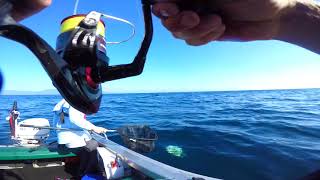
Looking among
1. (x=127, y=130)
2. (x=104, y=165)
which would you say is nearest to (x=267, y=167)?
(x=127, y=130)

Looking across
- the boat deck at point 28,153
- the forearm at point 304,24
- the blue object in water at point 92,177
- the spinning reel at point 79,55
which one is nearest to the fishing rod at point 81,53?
the spinning reel at point 79,55

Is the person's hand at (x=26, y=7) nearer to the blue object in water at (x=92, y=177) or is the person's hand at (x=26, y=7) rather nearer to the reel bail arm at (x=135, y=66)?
the reel bail arm at (x=135, y=66)

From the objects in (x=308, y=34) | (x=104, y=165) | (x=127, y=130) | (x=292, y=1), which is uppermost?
(x=292, y=1)

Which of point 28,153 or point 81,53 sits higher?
point 81,53

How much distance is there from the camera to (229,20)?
1175 mm

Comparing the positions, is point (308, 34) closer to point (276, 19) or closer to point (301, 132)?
point (276, 19)

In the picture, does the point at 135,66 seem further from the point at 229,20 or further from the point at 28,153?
the point at 28,153

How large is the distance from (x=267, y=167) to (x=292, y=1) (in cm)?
568

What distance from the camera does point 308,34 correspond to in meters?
1.22

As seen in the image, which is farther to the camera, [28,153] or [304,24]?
[28,153]

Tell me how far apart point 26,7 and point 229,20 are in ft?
2.49

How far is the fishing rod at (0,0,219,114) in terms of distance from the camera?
2.56 ft

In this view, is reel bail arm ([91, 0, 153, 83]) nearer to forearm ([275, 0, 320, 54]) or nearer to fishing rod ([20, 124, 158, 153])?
forearm ([275, 0, 320, 54])

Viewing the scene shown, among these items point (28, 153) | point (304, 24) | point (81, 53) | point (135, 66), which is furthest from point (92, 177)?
point (304, 24)
